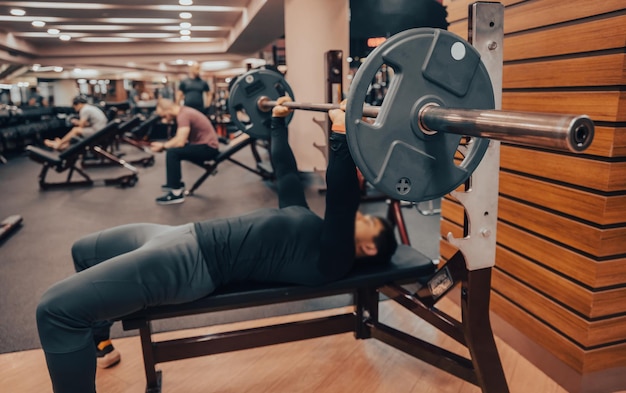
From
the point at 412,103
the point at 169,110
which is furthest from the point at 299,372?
the point at 169,110

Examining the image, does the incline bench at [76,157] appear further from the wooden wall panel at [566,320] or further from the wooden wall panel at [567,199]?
the wooden wall panel at [566,320]

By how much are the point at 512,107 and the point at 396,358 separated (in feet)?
3.63

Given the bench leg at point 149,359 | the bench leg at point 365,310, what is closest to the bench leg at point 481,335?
the bench leg at point 365,310

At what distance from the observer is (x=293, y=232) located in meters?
1.61

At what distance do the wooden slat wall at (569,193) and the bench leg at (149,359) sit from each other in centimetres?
142

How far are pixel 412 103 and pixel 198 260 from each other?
0.87 m

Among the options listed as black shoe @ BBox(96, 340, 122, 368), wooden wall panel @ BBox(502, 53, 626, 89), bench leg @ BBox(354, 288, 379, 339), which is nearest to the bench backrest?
black shoe @ BBox(96, 340, 122, 368)

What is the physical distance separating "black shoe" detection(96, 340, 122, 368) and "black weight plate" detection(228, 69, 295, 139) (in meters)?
1.16

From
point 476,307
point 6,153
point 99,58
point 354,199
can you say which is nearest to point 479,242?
point 476,307

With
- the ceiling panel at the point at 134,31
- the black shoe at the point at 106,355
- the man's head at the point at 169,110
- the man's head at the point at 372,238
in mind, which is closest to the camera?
the man's head at the point at 372,238

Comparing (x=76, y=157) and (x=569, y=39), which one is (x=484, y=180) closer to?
(x=569, y=39)

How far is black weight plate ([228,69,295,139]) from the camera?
244cm

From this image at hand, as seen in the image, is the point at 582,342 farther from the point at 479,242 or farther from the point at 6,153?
the point at 6,153

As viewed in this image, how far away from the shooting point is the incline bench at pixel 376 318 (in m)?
1.42
